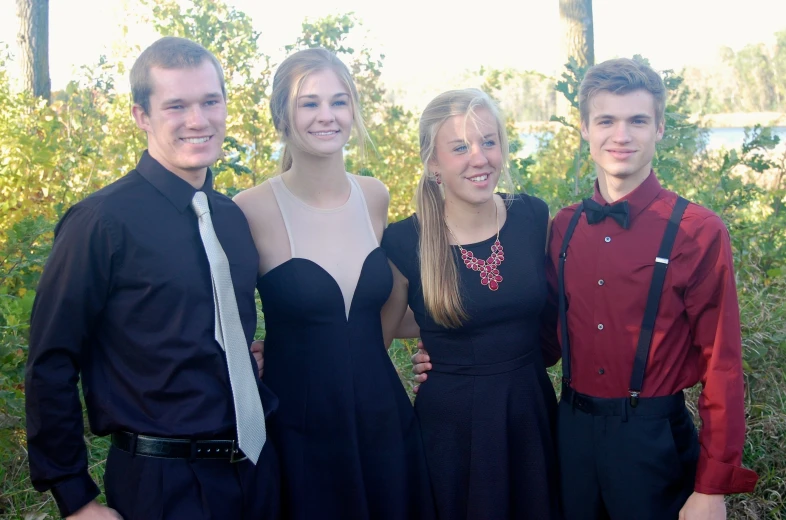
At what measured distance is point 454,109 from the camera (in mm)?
2979

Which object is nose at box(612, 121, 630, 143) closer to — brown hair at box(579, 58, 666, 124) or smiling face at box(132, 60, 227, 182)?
brown hair at box(579, 58, 666, 124)

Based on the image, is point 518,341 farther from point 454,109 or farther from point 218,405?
point 218,405

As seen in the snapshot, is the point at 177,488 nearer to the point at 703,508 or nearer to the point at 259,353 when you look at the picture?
the point at 259,353

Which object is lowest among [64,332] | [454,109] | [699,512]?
[699,512]

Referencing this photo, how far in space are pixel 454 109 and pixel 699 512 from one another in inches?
65.5

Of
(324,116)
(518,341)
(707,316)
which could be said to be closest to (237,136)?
(324,116)

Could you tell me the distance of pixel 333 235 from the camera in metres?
3.00

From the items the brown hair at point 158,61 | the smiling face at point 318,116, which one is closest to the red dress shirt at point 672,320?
the smiling face at point 318,116

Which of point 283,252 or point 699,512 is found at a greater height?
point 283,252

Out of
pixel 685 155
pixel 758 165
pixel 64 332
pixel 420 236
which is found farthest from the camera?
pixel 685 155

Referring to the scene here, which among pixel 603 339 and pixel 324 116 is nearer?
pixel 603 339

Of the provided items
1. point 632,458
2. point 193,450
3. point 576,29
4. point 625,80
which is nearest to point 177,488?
point 193,450

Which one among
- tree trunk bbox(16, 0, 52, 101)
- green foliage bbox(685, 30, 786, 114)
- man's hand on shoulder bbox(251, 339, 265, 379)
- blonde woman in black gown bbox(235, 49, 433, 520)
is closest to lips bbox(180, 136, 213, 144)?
blonde woman in black gown bbox(235, 49, 433, 520)

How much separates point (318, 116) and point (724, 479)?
1887mm
